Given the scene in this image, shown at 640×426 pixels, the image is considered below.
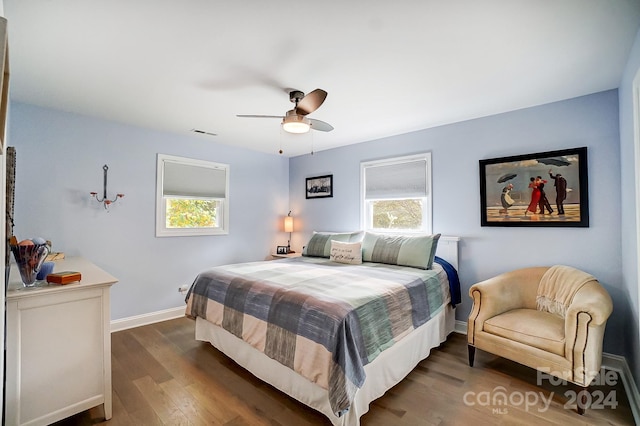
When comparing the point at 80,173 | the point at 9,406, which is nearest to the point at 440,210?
the point at 9,406

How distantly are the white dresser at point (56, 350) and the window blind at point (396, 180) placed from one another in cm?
327

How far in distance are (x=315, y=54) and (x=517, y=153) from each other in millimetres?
2394

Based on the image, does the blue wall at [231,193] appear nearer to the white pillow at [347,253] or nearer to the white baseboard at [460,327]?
the white baseboard at [460,327]

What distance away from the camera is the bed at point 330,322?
1.81m

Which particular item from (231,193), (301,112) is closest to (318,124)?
(301,112)

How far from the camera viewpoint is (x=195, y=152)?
4.23 meters

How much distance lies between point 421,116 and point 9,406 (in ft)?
12.9

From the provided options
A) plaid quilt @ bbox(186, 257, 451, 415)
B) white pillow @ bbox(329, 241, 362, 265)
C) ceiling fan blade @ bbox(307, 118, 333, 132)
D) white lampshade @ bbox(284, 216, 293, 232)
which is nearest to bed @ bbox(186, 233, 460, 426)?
plaid quilt @ bbox(186, 257, 451, 415)

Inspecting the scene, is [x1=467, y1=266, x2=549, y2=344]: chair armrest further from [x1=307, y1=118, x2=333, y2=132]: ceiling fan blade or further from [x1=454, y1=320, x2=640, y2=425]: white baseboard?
[x1=307, y1=118, x2=333, y2=132]: ceiling fan blade

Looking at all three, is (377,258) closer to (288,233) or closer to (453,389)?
(453,389)

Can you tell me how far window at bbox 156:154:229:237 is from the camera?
12.9ft

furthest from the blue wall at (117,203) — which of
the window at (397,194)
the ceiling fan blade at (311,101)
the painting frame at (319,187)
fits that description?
the ceiling fan blade at (311,101)

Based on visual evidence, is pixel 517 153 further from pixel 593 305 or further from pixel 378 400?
pixel 378 400

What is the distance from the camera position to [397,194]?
4.04 metres
